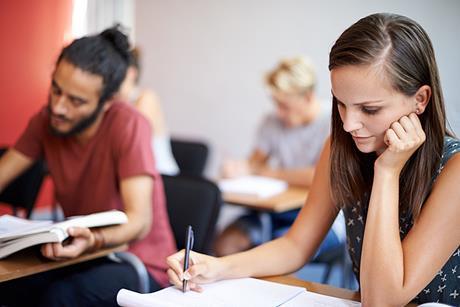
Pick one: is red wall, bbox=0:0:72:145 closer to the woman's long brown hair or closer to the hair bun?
the hair bun

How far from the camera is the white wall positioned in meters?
4.30

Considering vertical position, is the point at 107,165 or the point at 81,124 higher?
the point at 81,124

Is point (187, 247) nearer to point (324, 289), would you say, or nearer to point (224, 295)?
point (224, 295)

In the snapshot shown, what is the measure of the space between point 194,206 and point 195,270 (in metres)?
0.82

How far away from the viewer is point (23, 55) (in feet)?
11.8

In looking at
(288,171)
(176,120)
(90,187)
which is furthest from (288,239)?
(176,120)

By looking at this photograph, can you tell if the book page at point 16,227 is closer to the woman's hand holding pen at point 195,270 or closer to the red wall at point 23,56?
the woman's hand holding pen at point 195,270

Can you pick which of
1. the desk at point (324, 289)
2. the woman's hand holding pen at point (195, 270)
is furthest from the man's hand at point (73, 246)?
the desk at point (324, 289)

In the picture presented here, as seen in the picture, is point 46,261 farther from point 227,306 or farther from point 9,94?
point 9,94

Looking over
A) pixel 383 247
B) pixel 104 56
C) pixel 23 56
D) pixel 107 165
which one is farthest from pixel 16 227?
pixel 23 56

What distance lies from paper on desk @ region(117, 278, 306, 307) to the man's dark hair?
34.8 inches

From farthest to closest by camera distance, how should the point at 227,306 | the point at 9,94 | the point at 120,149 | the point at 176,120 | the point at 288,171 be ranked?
the point at 176,120
the point at 9,94
the point at 288,171
the point at 120,149
the point at 227,306

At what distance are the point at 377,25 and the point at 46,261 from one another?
921 mm

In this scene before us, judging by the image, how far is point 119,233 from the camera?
1699 millimetres
